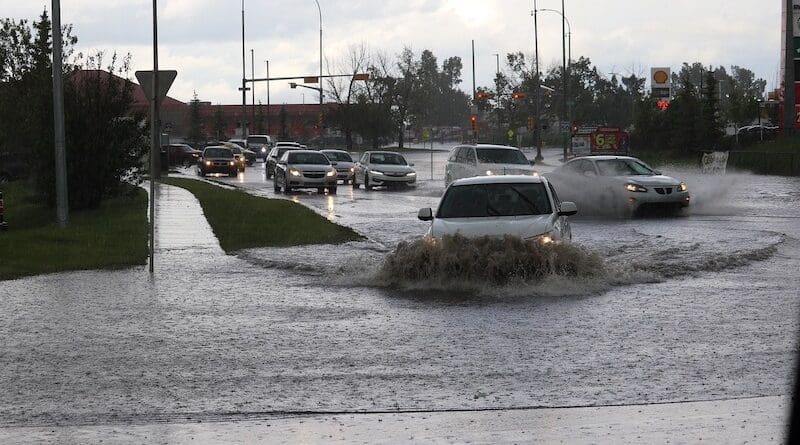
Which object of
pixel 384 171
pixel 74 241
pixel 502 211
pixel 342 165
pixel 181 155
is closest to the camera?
pixel 502 211

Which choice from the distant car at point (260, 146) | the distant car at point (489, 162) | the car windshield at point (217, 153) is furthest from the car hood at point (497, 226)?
the distant car at point (260, 146)

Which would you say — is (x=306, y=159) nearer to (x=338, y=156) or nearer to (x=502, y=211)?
(x=338, y=156)

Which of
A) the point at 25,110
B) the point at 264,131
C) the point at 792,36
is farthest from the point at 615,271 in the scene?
the point at 264,131

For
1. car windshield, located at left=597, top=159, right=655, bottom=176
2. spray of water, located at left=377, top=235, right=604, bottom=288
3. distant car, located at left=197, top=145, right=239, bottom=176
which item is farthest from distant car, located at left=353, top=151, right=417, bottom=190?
spray of water, located at left=377, top=235, right=604, bottom=288

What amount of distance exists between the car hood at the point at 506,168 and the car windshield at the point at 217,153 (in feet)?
98.0

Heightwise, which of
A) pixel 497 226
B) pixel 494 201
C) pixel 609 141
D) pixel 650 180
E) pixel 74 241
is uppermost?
pixel 609 141

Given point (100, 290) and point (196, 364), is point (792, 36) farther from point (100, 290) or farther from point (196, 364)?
point (196, 364)

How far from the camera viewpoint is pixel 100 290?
1652cm

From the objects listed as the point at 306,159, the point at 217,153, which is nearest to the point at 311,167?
the point at 306,159

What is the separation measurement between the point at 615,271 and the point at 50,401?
30.7 feet

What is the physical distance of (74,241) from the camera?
2369 centimetres

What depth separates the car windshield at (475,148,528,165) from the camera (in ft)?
124

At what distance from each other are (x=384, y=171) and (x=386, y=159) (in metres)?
1.50

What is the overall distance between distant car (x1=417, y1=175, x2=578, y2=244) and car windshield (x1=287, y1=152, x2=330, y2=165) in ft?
95.7
